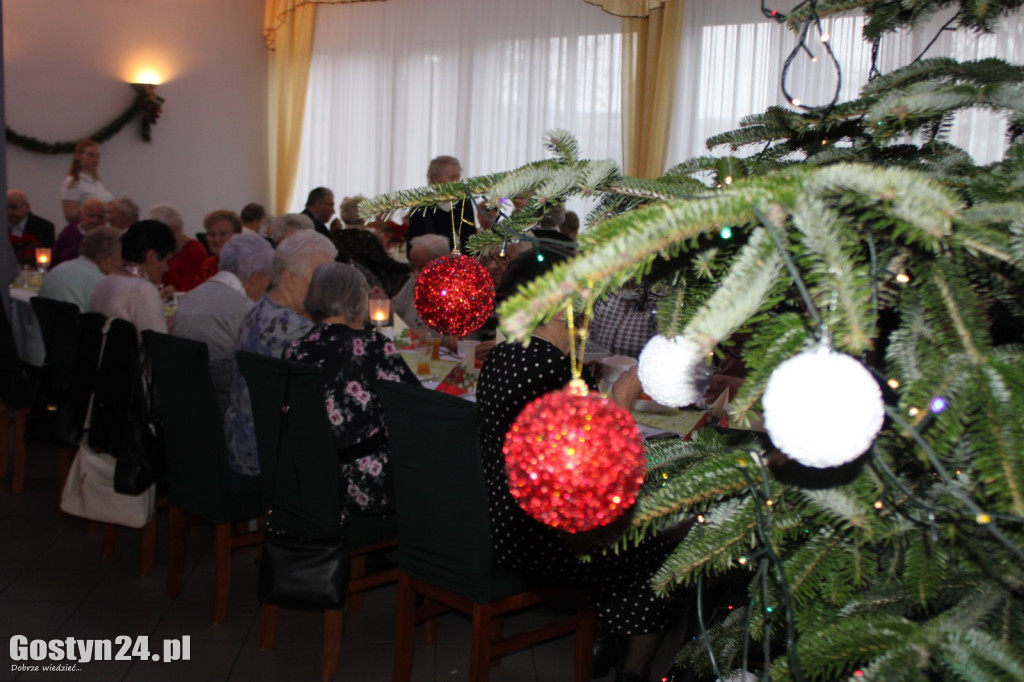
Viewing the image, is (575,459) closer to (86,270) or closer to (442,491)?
(442,491)

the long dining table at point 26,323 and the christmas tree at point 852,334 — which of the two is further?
the long dining table at point 26,323

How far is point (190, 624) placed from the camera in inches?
122

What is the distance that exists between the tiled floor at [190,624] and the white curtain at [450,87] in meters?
5.63

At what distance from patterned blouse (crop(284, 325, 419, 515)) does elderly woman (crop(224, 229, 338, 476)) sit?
0.34m

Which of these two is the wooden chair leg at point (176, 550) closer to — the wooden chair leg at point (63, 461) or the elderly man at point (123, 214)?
the wooden chair leg at point (63, 461)

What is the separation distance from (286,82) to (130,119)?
6.04 ft

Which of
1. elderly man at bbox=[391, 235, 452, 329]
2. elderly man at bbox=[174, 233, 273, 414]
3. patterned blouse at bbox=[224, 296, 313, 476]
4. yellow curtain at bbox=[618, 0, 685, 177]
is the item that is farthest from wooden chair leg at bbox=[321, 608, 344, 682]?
yellow curtain at bbox=[618, 0, 685, 177]

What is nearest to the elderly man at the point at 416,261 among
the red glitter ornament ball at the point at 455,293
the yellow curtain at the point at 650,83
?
the red glitter ornament ball at the point at 455,293

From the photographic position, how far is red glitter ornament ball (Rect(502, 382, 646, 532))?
84cm

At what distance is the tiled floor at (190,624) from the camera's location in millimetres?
2814

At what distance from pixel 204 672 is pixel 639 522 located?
2.17 metres

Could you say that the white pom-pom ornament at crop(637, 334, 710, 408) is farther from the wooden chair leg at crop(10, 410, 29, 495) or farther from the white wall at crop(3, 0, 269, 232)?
the white wall at crop(3, 0, 269, 232)

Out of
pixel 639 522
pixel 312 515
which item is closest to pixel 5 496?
pixel 312 515

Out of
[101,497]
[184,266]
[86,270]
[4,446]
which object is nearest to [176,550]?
[101,497]
